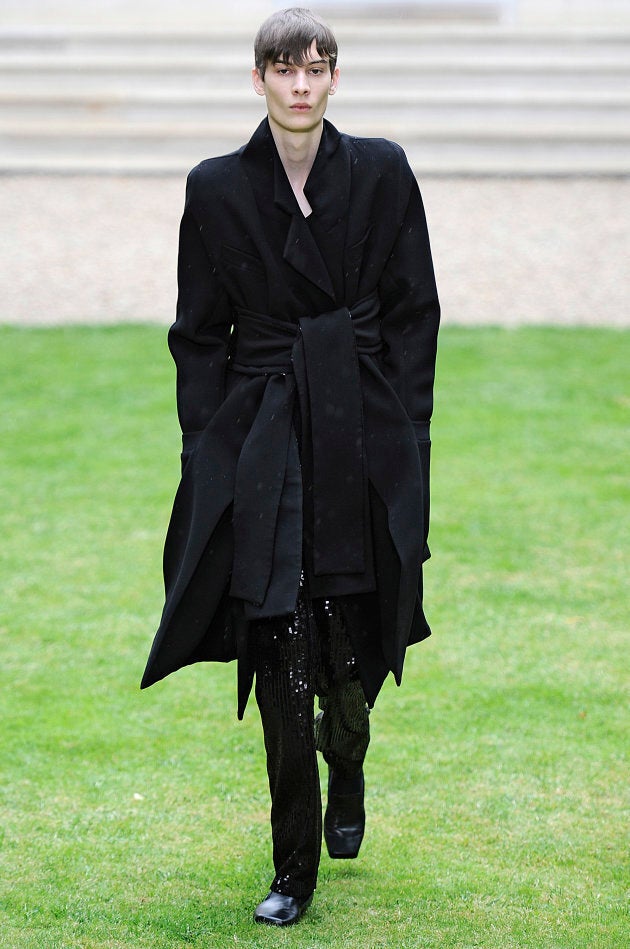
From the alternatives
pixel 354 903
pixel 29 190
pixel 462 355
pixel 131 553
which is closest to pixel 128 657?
pixel 131 553

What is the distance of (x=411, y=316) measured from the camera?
11.9 ft

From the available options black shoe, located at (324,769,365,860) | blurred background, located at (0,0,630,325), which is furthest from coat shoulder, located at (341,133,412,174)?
blurred background, located at (0,0,630,325)

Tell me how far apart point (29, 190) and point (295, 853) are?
13022mm

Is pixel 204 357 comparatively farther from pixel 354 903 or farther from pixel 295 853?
pixel 354 903

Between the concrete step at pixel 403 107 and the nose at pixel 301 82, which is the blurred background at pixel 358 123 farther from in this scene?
the nose at pixel 301 82

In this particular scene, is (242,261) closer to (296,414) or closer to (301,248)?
(301,248)

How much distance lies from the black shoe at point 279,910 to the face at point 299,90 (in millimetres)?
1874

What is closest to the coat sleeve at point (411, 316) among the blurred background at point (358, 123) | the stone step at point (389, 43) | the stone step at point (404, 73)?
the blurred background at point (358, 123)

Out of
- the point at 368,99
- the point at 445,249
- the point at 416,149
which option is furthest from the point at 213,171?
the point at 368,99

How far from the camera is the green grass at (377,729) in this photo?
3766 millimetres

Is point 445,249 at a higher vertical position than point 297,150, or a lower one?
lower

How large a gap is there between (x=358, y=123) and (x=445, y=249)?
3.68 metres

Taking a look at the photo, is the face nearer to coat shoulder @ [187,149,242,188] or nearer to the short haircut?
the short haircut

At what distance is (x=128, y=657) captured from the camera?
590 centimetres
